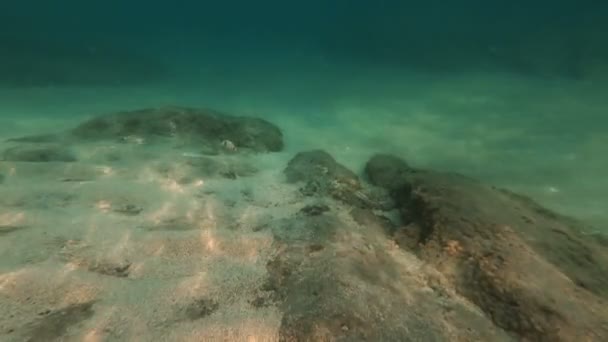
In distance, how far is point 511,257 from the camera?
10.6 ft

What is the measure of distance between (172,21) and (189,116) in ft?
317

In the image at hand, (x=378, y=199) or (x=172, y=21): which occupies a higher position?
(x=172, y=21)

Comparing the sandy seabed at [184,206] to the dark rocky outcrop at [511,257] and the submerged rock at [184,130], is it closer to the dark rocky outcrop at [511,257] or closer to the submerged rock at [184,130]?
the submerged rock at [184,130]

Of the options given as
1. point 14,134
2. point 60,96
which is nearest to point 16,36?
point 60,96

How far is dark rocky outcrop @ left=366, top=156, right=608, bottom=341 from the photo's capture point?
266cm

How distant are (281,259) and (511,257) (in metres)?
1.90

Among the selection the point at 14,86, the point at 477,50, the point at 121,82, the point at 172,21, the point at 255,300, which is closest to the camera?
the point at 255,300

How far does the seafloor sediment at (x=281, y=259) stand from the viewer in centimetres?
240

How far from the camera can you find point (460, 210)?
12.5ft

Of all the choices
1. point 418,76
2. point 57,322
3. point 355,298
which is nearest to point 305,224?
point 355,298

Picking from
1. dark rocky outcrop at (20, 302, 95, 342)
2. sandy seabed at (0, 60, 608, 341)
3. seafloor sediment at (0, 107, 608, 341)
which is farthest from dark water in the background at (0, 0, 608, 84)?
dark rocky outcrop at (20, 302, 95, 342)

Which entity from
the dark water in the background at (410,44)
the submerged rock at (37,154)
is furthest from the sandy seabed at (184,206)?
the dark water in the background at (410,44)

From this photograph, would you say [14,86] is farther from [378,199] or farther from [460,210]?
[460,210]

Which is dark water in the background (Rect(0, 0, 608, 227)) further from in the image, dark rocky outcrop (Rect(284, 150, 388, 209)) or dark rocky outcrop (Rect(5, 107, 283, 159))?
dark rocky outcrop (Rect(5, 107, 283, 159))
